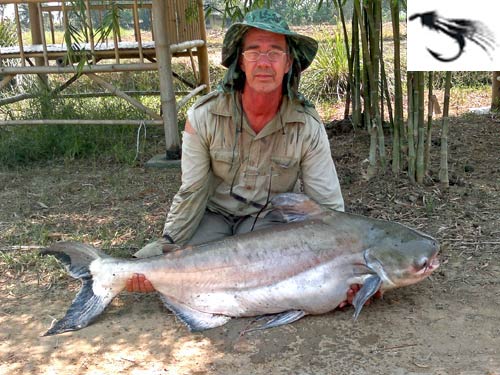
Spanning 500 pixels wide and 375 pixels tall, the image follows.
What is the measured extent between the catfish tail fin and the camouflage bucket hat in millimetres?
1095

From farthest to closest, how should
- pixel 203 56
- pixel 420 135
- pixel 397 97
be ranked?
pixel 203 56
pixel 397 97
pixel 420 135

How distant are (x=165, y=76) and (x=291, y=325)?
3.08m

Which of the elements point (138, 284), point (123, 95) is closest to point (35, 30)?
point (123, 95)

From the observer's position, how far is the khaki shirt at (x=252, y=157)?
3.09 metres

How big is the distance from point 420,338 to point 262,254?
72 cm

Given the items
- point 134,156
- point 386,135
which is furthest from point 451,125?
point 134,156

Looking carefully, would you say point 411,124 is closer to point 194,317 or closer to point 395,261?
point 395,261

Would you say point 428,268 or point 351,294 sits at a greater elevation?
point 428,268

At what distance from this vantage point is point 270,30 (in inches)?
111

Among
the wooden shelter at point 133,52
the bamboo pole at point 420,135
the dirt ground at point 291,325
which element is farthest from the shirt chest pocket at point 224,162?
the wooden shelter at point 133,52

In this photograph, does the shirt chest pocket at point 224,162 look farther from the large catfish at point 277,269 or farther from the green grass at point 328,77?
the green grass at point 328,77

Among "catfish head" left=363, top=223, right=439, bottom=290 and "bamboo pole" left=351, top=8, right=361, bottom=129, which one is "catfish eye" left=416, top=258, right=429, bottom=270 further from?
"bamboo pole" left=351, top=8, right=361, bottom=129

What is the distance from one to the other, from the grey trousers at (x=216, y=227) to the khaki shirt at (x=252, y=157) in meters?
0.07

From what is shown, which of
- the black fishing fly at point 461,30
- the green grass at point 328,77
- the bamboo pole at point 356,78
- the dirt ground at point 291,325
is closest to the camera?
the dirt ground at point 291,325
